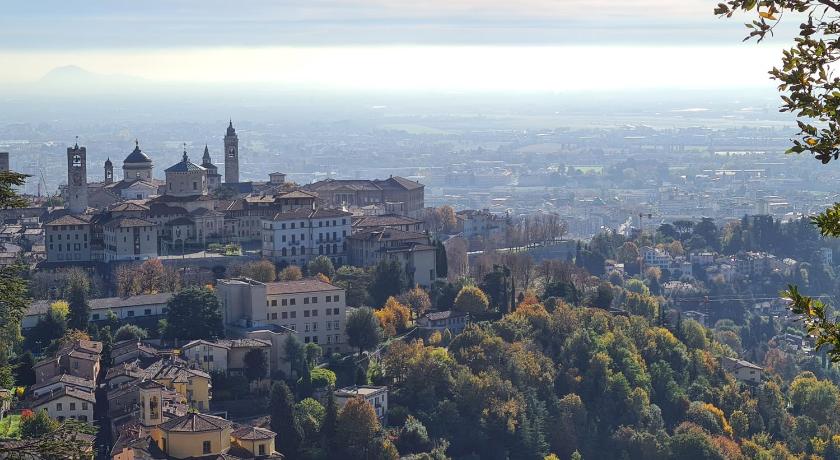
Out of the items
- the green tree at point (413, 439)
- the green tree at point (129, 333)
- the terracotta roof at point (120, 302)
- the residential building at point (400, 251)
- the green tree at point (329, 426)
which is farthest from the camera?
the residential building at point (400, 251)

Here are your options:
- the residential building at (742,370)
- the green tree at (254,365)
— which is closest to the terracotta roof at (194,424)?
the green tree at (254,365)

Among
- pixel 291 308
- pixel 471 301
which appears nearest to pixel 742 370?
pixel 471 301

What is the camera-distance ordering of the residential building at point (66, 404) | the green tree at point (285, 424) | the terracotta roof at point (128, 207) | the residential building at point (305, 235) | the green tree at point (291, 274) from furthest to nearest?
the residential building at point (305, 235) < the terracotta roof at point (128, 207) < the green tree at point (291, 274) < the green tree at point (285, 424) < the residential building at point (66, 404)

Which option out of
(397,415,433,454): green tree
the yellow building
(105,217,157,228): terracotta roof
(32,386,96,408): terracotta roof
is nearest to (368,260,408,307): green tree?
(105,217,157,228): terracotta roof

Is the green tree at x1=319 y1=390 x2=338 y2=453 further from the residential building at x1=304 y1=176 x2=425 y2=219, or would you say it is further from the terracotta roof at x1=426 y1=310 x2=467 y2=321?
the residential building at x1=304 y1=176 x2=425 y2=219

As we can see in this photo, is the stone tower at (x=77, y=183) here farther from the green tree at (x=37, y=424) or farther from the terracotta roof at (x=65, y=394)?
the green tree at (x=37, y=424)

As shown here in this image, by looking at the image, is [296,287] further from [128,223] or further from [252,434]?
[252,434]
